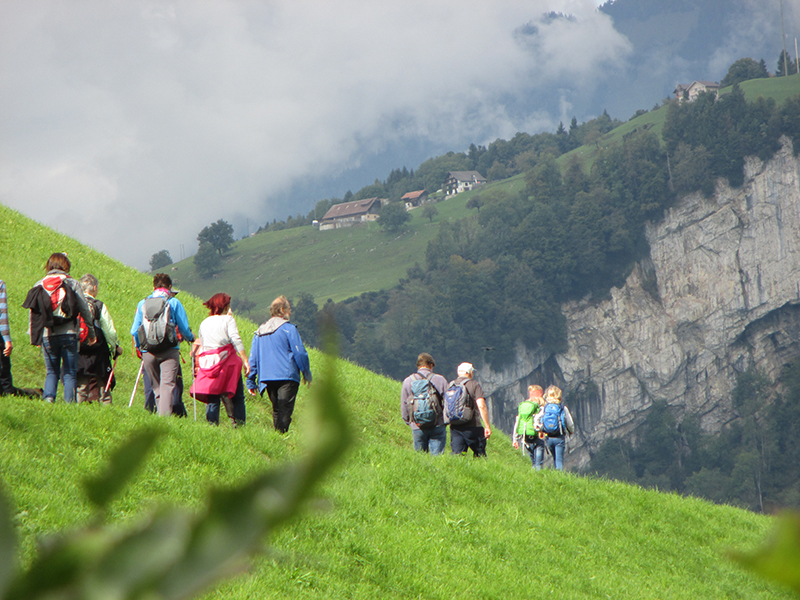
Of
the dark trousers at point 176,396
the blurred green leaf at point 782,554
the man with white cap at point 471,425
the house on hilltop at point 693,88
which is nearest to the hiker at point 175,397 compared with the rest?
the dark trousers at point 176,396

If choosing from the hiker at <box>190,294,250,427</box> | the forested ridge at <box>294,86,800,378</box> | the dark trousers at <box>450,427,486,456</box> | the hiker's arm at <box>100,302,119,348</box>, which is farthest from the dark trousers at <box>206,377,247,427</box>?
the forested ridge at <box>294,86,800,378</box>

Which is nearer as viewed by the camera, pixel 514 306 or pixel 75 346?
pixel 75 346

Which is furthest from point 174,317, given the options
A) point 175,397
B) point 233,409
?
point 233,409

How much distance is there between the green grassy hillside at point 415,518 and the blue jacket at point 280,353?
734mm

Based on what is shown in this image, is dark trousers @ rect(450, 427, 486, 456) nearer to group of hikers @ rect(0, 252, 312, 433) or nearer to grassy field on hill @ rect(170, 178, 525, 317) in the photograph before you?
group of hikers @ rect(0, 252, 312, 433)

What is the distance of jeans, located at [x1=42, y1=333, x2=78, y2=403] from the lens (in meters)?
9.12

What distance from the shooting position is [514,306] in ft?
484

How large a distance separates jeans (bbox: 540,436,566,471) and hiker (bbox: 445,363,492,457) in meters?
1.53

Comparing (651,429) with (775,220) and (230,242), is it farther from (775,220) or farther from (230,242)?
(230,242)

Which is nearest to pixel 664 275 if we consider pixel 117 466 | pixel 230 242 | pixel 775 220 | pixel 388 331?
pixel 775 220

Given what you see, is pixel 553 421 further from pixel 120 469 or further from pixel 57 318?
pixel 120 469

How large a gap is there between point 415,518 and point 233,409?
298 centimetres

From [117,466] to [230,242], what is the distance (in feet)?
655

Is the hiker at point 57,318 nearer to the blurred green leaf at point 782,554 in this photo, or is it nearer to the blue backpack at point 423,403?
the blue backpack at point 423,403
